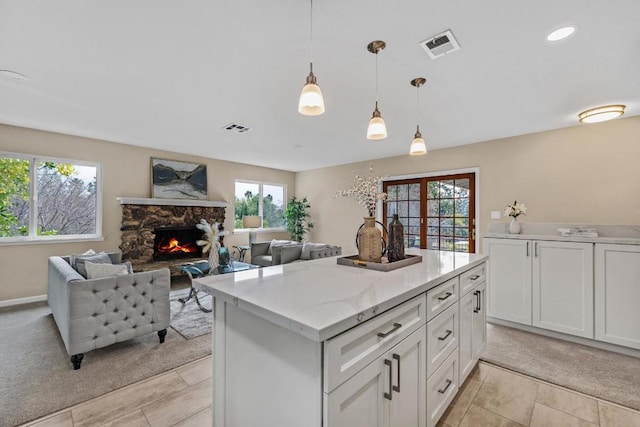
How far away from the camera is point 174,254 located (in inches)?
215

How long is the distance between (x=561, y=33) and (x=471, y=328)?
2123mm

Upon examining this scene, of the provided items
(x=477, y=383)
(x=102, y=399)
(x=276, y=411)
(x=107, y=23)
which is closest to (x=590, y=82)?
(x=477, y=383)

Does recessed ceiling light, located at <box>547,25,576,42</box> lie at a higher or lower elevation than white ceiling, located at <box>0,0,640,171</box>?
lower

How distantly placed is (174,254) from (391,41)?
17.2 feet

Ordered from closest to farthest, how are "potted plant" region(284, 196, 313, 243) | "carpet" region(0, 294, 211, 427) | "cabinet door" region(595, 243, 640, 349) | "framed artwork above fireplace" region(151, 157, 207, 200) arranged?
"carpet" region(0, 294, 211, 427)
"cabinet door" region(595, 243, 640, 349)
"framed artwork above fireplace" region(151, 157, 207, 200)
"potted plant" region(284, 196, 313, 243)

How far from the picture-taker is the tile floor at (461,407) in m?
1.76

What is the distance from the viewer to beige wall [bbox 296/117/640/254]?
3.35m

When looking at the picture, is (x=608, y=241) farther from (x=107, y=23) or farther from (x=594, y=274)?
(x=107, y=23)

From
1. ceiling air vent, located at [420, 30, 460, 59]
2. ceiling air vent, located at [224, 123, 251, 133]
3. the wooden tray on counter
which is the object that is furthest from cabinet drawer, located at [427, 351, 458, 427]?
ceiling air vent, located at [224, 123, 251, 133]

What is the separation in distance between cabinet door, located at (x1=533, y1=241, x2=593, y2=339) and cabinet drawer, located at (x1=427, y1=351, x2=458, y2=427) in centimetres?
200

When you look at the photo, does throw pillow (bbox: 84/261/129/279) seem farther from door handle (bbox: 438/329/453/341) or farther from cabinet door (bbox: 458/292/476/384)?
cabinet door (bbox: 458/292/476/384)

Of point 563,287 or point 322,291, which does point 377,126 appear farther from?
point 563,287

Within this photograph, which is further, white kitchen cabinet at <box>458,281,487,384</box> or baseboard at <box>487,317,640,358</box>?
baseboard at <box>487,317,640,358</box>

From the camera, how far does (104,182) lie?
4621mm
